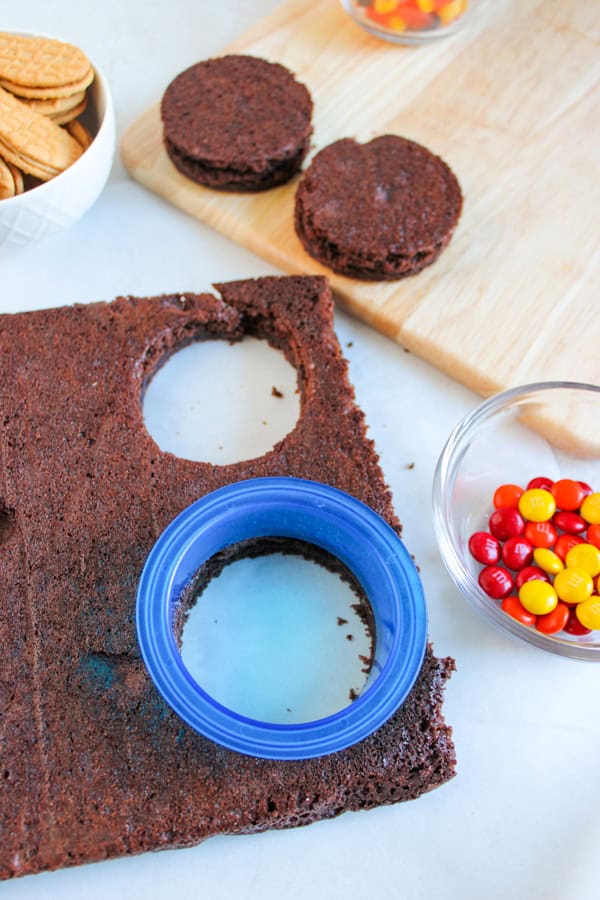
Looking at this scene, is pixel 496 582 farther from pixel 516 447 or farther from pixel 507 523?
pixel 516 447

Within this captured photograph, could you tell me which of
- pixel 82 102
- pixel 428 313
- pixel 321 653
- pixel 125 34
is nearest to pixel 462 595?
pixel 321 653

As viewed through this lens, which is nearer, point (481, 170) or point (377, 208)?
point (377, 208)

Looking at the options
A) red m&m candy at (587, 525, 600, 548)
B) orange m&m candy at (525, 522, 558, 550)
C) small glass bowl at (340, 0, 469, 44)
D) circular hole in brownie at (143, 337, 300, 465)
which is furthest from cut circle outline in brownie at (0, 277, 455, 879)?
small glass bowl at (340, 0, 469, 44)

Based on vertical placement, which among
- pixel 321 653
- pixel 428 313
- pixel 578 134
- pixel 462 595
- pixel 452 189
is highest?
pixel 578 134

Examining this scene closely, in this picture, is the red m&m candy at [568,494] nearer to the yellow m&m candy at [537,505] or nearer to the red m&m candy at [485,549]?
the yellow m&m candy at [537,505]

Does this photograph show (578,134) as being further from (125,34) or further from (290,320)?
(125,34)

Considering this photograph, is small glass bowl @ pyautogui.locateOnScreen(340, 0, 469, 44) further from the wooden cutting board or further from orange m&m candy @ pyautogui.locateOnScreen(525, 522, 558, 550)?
orange m&m candy @ pyautogui.locateOnScreen(525, 522, 558, 550)

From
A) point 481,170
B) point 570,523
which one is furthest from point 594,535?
point 481,170

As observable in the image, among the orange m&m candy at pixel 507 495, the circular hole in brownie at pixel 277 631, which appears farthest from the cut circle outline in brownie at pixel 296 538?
the orange m&m candy at pixel 507 495
